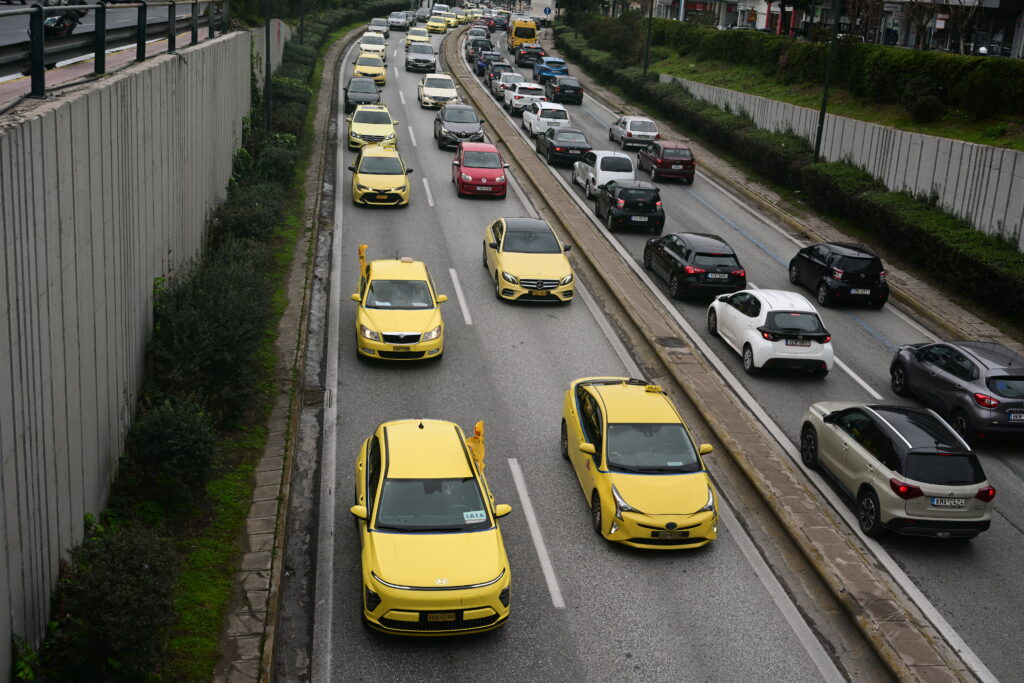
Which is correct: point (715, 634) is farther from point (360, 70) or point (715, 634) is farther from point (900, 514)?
point (360, 70)

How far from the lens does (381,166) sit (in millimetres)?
31172

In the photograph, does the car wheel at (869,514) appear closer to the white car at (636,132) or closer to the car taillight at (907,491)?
the car taillight at (907,491)

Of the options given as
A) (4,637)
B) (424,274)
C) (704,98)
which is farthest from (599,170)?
(4,637)

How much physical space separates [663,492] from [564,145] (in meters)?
26.2

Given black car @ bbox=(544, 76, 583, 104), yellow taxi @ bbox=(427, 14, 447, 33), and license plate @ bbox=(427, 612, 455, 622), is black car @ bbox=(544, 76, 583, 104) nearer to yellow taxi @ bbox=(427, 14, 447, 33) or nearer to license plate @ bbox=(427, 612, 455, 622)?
yellow taxi @ bbox=(427, 14, 447, 33)

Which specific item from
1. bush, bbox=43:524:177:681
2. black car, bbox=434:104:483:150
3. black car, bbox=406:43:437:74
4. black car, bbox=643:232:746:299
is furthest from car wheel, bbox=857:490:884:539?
black car, bbox=406:43:437:74

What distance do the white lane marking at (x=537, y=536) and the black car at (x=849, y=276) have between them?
1210cm

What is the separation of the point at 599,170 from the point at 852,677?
78.0 feet

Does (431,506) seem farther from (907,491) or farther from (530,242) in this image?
(530,242)

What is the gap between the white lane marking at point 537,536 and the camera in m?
12.2

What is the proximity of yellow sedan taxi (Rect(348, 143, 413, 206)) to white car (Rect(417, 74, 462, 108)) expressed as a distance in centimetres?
1643

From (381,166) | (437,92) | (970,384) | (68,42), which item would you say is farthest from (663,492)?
(437,92)

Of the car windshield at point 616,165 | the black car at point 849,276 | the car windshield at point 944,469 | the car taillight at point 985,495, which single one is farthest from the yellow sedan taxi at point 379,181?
the car taillight at point 985,495

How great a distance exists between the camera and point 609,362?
20.3 metres
